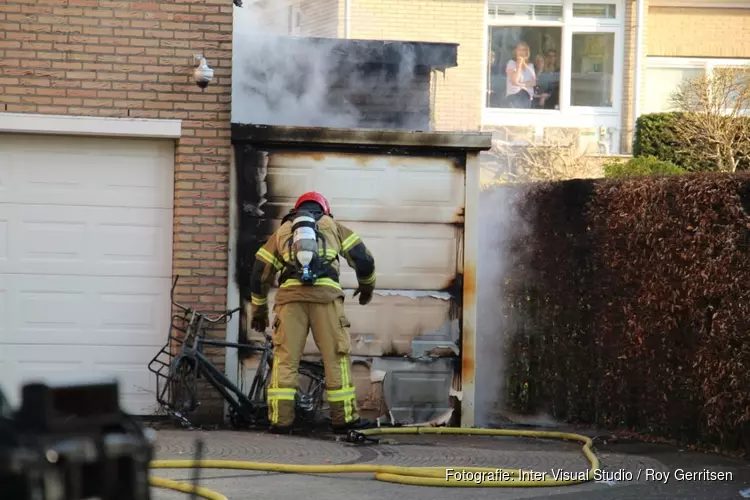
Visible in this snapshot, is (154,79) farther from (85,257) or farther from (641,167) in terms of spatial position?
(641,167)

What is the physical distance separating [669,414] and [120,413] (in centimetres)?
613

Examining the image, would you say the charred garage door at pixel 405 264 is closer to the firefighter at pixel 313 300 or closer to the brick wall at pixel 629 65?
the firefighter at pixel 313 300

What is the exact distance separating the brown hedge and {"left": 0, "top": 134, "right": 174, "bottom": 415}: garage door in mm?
3334

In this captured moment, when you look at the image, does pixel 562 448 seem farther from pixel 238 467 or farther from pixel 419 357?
pixel 238 467

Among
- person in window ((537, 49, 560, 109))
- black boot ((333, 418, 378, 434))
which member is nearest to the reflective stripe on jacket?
black boot ((333, 418, 378, 434))

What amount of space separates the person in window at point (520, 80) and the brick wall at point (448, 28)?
0.78m

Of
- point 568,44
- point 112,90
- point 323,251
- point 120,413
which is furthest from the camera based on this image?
point 568,44

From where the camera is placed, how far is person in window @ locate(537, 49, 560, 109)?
2080cm

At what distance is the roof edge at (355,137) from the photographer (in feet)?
30.3

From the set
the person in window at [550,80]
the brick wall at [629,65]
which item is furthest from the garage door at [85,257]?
the brick wall at [629,65]

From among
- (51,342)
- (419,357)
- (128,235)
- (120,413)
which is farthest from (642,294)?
(120,413)

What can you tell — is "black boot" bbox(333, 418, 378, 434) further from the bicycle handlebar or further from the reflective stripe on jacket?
the bicycle handlebar

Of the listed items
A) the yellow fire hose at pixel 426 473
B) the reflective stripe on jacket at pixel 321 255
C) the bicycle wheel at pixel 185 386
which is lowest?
the yellow fire hose at pixel 426 473

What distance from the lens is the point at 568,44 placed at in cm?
2075
